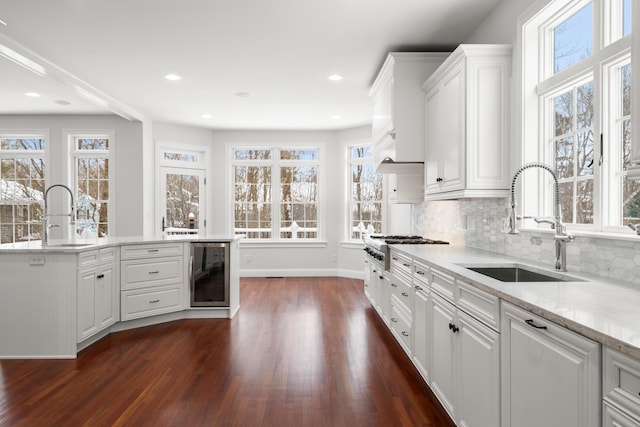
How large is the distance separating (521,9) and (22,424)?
12.9 feet

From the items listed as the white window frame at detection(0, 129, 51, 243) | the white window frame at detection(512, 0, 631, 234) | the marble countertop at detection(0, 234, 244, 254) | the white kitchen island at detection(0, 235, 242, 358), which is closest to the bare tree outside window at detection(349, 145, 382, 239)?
the marble countertop at detection(0, 234, 244, 254)

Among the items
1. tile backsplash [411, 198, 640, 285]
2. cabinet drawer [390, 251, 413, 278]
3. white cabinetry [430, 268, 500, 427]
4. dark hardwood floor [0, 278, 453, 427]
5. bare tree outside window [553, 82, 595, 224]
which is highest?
bare tree outside window [553, 82, 595, 224]

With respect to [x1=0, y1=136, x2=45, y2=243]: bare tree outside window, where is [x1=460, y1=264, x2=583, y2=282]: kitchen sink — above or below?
below

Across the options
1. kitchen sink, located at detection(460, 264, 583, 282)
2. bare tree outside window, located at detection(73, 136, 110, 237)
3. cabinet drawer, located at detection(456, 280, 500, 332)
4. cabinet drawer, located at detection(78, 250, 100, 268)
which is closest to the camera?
cabinet drawer, located at detection(456, 280, 500, 332)

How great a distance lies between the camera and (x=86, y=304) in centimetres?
336

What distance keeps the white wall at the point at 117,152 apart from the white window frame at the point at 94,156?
0.15 ft

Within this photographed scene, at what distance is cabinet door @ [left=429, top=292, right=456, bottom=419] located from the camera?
6.93 ft

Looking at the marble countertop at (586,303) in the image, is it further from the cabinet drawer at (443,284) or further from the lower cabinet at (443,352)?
the lower cabinet at (443,352)

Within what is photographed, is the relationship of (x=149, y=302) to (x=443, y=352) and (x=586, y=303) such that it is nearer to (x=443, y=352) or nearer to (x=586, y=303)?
(x=443, y=352)

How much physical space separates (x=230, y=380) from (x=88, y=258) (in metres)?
1.70

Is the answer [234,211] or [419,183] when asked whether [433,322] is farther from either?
[234,211]

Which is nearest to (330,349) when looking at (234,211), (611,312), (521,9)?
(611,312)

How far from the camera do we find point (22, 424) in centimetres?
219

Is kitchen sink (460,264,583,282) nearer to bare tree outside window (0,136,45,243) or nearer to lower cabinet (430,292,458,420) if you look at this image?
lower cabinet (430,292,458,420)
